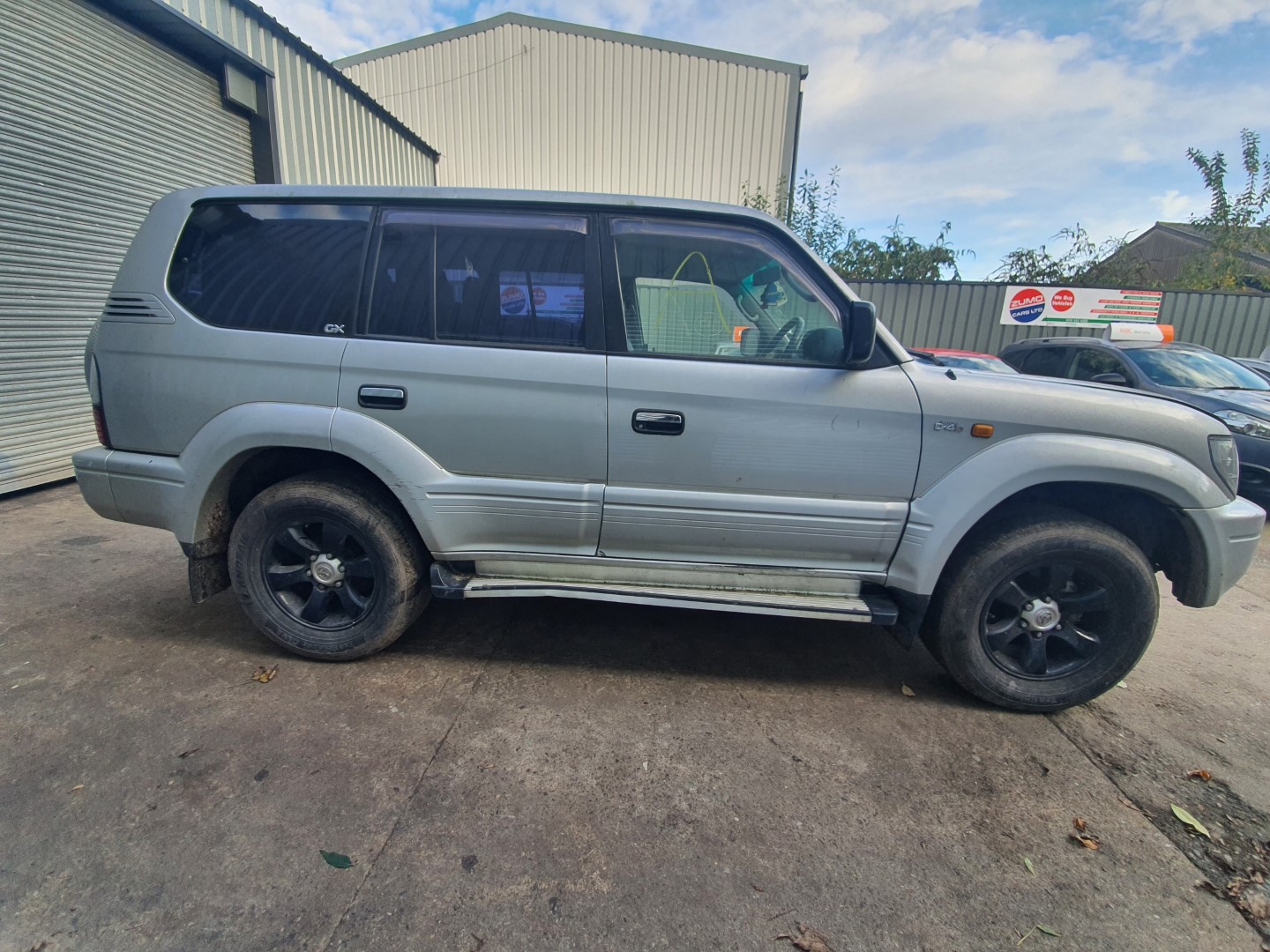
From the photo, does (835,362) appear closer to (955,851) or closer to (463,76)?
(955,851)

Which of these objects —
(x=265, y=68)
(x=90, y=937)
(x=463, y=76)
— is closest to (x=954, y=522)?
(x=90, y=937)

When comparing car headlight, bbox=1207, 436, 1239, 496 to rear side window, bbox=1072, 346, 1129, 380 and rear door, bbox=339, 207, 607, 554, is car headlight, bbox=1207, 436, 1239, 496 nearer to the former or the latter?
rear door, bbox=339, 207, 607, 554

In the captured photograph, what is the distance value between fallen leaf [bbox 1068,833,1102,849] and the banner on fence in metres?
12.0

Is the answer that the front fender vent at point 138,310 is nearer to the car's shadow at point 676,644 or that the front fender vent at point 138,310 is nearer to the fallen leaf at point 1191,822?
the car's shadow at point 676,644

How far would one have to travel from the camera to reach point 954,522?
2.43 metres

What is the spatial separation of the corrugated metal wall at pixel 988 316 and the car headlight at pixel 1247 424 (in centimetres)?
649

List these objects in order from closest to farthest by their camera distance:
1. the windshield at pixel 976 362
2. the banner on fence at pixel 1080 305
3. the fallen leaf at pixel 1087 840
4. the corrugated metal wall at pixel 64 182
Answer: the fallen leaf at pixel 1087 840 < the corrugated metal wall at pixel 64 182 < the windshield at pixel 976 362 < the banner on fence at pixel 1080 305

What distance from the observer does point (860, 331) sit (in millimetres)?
2330

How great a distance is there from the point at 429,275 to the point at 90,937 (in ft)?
7.74

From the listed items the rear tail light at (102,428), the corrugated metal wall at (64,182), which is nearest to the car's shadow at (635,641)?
the rear tail light at (102,428)

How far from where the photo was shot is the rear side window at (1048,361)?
7328mm

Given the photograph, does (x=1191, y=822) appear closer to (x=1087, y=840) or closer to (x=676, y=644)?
(x=1087, y=840)

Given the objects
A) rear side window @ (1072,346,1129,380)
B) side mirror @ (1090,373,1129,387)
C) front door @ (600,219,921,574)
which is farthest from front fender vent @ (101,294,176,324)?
rear side window @ (1072,346,1129,380)

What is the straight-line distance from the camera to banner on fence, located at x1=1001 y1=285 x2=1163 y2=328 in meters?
11.4
